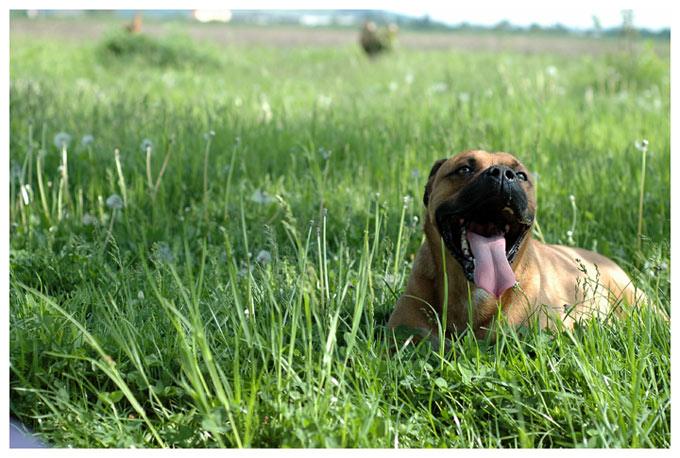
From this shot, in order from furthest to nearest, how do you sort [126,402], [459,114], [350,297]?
[459,114] → [350,297] → [126,402]

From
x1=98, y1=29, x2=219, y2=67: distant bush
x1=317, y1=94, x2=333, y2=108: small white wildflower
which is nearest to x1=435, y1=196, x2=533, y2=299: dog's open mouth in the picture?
x1=317, y1=94, x2=333, y2=108: small white wildflower

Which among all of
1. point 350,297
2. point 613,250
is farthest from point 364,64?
point 350,297

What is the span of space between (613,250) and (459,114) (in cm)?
247

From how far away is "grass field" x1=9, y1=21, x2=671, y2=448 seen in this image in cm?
221

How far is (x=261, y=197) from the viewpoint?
4184 mm

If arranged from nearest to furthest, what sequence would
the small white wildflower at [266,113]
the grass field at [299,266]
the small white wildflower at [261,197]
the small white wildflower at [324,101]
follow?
the grass field at [299,266] → the small white wildflower at [261,197] → the small white wildflower at [266,113] → the small white wildflower at [324,101]

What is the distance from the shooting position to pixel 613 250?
13.6 ft

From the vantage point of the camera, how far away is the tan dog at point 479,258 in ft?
8.74

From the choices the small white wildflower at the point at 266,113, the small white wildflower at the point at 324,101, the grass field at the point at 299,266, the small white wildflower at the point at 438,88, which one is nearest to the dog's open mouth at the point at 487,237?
the grass field at the point at 299,266

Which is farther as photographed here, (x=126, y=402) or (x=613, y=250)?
(x=613, y=250)

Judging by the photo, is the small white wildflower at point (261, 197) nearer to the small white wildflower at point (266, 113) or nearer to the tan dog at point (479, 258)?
the tan dog at point (479, 258)

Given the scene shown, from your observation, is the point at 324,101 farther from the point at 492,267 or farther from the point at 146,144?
the point at 492,267
